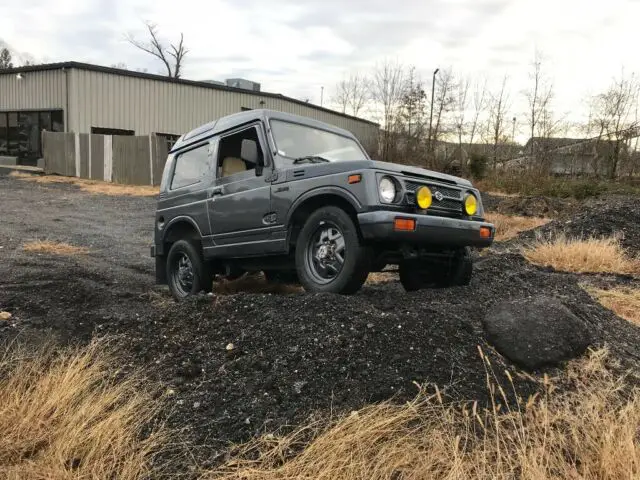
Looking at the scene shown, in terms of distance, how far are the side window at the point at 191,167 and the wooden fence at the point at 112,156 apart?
1593 cm

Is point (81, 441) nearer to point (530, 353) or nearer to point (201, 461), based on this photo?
point (201, 461)

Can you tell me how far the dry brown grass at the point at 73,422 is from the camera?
3029 mm

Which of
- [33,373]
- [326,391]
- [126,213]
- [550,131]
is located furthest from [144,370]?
[550,131]

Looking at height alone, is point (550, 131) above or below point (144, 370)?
above

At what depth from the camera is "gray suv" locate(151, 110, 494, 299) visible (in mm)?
4496

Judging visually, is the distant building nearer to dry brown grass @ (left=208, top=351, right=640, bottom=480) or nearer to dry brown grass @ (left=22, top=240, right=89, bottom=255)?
dry brown grass @ (left=22, top=240, right=89, bottom=255)

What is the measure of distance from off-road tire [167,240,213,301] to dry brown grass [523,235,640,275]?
5.66 meters

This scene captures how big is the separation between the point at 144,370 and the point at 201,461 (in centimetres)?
124

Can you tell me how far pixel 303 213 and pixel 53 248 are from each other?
6813mm

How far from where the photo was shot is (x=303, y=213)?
16.6ft

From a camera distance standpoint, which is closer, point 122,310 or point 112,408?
point 112,408

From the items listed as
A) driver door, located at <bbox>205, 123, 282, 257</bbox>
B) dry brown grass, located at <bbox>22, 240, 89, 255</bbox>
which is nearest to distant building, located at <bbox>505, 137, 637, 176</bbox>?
dry brown grass, located at <bbox>22, 240, 89, 255</bbox>

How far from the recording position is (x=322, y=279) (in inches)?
188

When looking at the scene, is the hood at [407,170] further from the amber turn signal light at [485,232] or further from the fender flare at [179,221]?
the fender flare at [179,221]
